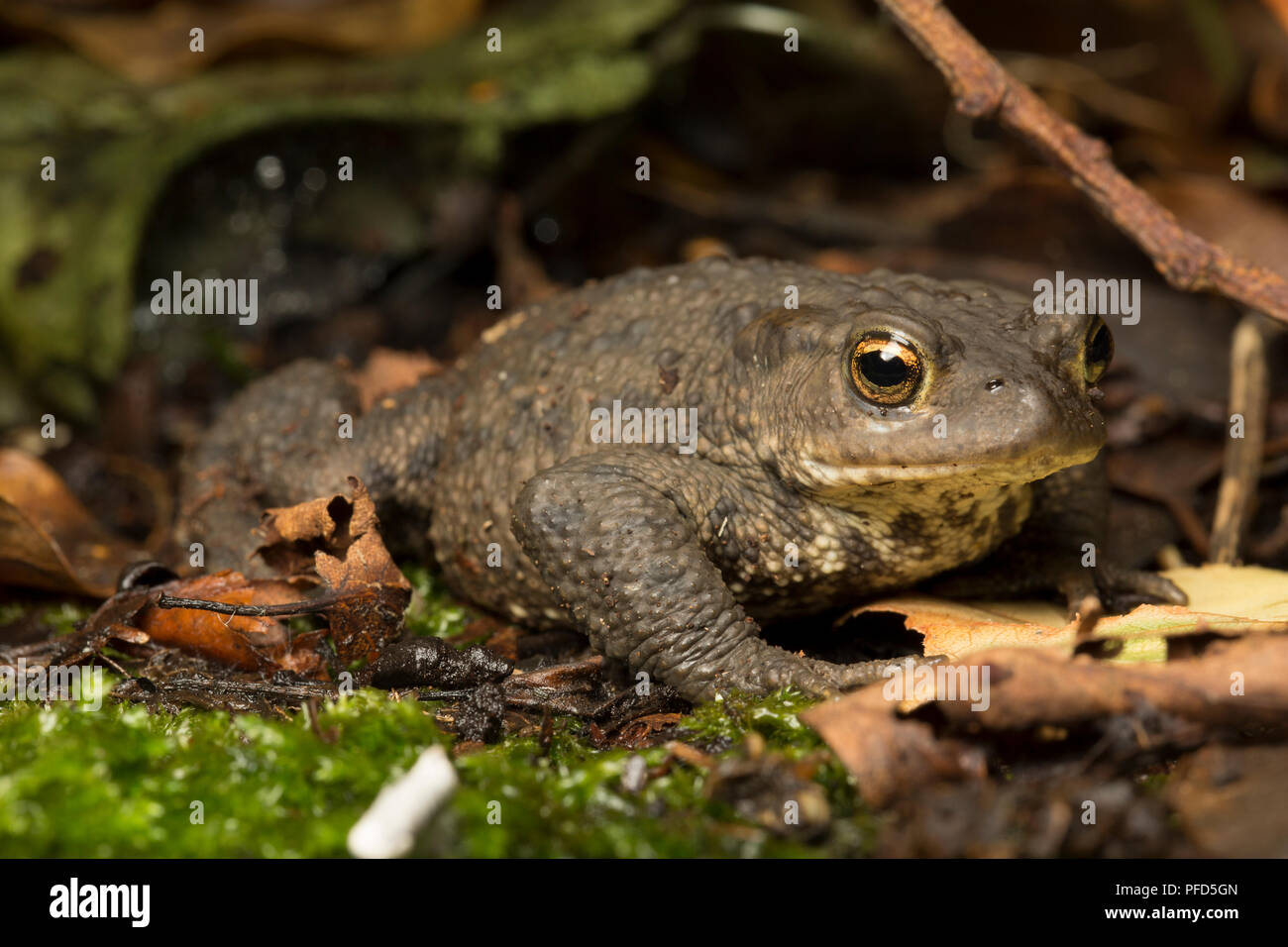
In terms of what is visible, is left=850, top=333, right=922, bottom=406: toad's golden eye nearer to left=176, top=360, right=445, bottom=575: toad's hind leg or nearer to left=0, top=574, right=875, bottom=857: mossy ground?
left=0, top=574, right=875, bottom=857: mossy ground

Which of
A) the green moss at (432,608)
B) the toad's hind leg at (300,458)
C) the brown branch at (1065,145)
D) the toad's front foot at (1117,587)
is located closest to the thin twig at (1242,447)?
the toad's front foot at (1117,587)

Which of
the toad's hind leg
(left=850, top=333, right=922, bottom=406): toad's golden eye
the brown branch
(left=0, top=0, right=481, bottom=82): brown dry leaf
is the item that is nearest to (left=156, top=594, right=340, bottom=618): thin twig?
the toad's hind leg

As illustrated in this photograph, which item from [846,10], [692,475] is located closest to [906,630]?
[692,475]

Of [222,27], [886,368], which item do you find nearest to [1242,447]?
[886,368]

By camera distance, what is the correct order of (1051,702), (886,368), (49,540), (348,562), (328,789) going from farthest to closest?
1. (49,540)
2. (348,562)
3. (886,368)
4. (328,789)
5. (1051,702)

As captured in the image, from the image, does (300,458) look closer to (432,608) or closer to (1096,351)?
(432,608)

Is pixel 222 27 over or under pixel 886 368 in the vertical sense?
over
